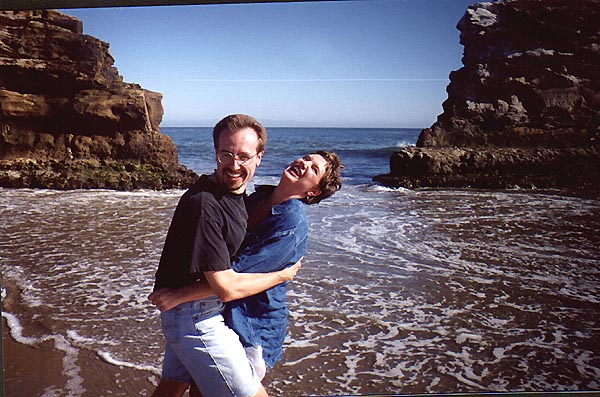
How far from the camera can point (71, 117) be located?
2.65 meters

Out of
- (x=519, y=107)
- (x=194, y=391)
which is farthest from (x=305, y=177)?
(x=519, y=107)

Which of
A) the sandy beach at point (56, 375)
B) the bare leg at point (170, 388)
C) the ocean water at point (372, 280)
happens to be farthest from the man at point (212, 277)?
the sandy beach at point (56, 375)

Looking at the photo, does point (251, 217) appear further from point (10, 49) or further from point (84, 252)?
point (10, 49)

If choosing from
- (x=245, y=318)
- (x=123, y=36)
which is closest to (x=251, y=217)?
(x=245, y=318)

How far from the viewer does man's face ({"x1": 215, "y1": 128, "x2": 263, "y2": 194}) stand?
160 centimetres

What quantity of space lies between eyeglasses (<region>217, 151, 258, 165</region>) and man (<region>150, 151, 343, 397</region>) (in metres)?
0.13

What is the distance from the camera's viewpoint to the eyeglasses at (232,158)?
1655mm

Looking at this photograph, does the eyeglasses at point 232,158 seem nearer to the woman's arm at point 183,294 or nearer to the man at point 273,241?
the man at point 273,241

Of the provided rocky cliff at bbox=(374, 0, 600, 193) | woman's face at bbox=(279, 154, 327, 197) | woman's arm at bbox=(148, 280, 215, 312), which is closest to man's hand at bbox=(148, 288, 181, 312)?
woman's arm at bbox=(148, 280, 215, 312)

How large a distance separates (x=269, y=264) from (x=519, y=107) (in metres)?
1.61

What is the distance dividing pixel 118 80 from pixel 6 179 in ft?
2.15

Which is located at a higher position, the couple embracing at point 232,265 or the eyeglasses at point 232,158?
the eyeglasses at point 232,158

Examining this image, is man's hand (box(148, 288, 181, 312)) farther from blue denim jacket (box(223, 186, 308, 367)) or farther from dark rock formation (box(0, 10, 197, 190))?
dark rock formation (box(0, 10, 197, 190))

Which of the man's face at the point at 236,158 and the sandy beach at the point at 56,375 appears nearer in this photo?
the man's face at the point at 236,158
